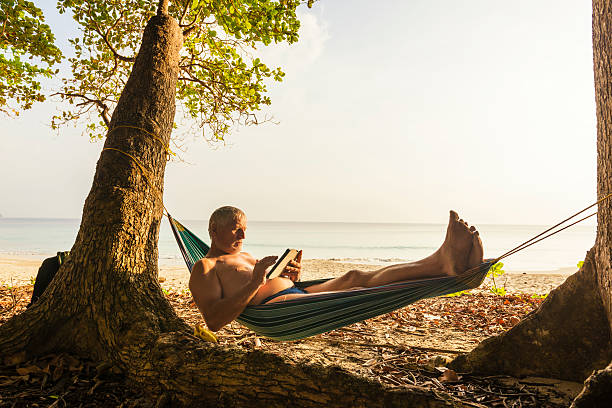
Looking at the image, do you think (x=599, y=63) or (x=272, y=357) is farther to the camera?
(x=599, y=63)

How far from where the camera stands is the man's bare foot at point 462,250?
72.4 inches

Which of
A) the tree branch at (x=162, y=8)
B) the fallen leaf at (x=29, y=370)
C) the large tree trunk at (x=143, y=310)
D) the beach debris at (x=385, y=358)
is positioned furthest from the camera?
the tree branch at (x=162, y=8)

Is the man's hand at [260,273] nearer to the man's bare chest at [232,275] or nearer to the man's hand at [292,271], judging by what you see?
the man's bare chest at [232,275]

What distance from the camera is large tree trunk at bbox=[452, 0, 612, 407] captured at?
1646 mm

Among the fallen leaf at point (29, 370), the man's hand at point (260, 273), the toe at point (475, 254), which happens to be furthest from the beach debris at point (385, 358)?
the toe at point (475, 254)

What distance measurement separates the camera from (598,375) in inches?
40.4

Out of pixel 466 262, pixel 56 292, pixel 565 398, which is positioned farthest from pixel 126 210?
pixel 565 398

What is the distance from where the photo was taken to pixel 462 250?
1.85 meters

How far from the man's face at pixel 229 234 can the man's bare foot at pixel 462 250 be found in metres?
1.20

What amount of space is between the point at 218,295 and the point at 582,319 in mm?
1820

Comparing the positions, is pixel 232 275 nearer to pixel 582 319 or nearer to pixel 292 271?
pixel 292 271

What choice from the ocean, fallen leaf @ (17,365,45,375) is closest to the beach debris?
fallen leaf @ (17,365,45,375)

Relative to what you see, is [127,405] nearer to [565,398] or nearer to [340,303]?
[340,303]

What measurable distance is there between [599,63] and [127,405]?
255 cm
